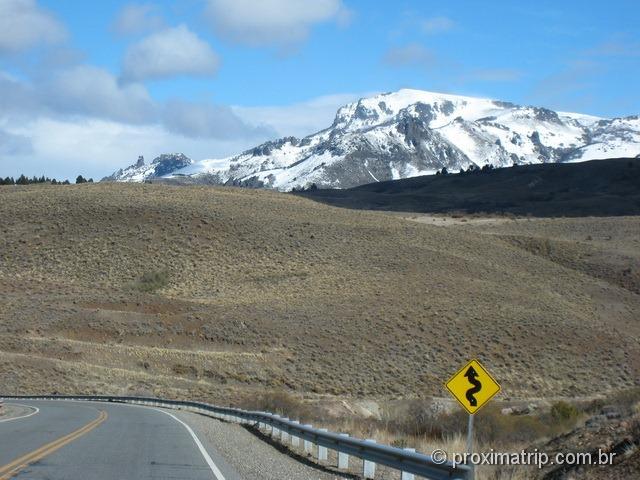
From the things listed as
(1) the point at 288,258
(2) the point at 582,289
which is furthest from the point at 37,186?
(2) the point at 582,289

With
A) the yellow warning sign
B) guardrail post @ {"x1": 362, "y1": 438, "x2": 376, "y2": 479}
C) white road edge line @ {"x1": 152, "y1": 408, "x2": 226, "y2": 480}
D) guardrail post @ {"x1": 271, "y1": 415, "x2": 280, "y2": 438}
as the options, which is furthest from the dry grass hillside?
the yellow warning sign

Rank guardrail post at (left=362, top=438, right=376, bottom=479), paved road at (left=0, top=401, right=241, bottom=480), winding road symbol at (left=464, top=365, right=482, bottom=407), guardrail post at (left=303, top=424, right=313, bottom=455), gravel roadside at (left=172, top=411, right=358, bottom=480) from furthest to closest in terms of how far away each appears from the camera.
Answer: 1. guardrail post at (left=303, top=424, right=313, bottom=455)
2. gravel roadside at (left=172, top=411, right=358, bottom=480)
3. guardrail post at (left=362, top=438, right=376, bottom=479)
4. paved road at (left=0, top=401, right=241, bottom=480)
5. winding road symbol at (left=464, top=365, right=482, bottom=407)

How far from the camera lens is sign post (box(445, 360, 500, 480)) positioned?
1325 cm

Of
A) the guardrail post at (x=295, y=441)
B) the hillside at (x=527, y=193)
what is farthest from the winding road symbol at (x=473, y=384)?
the hillside at (x=527, y=193)

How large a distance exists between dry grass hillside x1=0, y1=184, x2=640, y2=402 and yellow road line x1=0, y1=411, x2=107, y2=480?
26085 mm

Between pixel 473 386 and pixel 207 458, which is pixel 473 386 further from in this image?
pixel 207 458

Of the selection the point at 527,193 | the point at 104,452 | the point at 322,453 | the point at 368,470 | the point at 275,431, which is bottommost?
the point at 275,431

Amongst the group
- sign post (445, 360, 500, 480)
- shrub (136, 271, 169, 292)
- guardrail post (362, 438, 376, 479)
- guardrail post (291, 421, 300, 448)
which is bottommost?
guardrail post (291, 421, 300, 448)

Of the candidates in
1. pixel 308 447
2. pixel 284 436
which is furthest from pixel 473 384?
pixel 284 436

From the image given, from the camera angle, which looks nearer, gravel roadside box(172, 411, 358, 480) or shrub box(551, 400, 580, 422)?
gravel roadside box(172, 411, 358, 480)

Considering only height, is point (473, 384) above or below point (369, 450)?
above

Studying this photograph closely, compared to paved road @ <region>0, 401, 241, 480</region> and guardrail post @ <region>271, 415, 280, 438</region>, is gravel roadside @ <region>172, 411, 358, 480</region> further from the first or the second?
guardrail post @ <region>271, 415, 280, 438</region>

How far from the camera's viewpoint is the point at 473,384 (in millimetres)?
13445

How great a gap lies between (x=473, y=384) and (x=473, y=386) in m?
0.03
